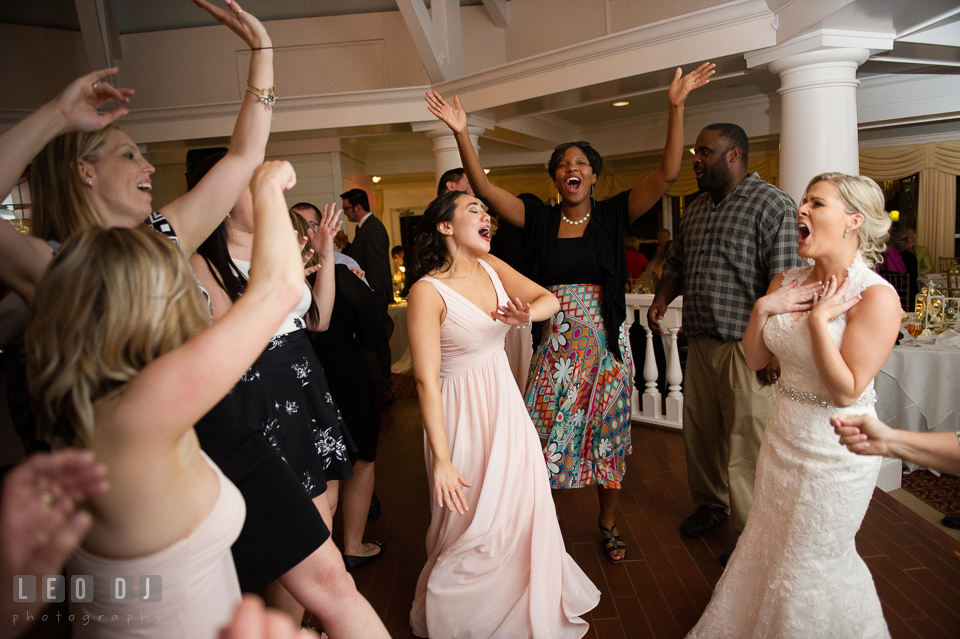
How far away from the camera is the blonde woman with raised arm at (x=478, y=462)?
2.05 metres

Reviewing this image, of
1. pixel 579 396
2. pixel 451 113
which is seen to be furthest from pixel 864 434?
pixel 451 113

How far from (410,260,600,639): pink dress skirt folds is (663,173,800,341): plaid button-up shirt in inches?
43.5

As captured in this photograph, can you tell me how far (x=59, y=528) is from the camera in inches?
25.6

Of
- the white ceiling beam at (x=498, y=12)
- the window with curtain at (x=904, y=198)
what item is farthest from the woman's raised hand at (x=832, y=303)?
the window with curtain at (x=904, y=198)

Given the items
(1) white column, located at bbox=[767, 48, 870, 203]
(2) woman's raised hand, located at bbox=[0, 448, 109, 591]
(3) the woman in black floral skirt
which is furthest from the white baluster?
(2) woman's raised hand, located at bbox=[0, 448, 109, 591]

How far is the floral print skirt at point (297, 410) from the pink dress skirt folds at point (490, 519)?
353 mm

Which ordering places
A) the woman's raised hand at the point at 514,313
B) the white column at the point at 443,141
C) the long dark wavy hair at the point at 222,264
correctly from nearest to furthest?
1. the long dark wavy hair at the point at 222,264
2. the woman's raised hand at the point at 514,313
3. the white column at the point at 443,141

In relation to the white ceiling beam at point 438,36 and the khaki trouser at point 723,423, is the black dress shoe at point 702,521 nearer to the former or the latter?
the khaki trouser at point 723,423

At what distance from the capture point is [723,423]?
2.88m

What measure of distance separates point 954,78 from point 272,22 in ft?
25.7

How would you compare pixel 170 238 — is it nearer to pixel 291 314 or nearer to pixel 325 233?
pixel 291 314

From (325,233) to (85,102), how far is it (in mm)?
1044

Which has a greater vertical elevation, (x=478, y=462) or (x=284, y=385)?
(x=284, y=385)

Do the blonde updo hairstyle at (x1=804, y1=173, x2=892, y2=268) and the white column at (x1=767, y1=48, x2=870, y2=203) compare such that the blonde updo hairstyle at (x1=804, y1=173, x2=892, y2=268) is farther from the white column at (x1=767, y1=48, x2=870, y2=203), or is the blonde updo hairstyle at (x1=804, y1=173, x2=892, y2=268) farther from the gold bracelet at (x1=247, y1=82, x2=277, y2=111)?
the white column at (x1=767, y1=48, x2=870, y2=203)
